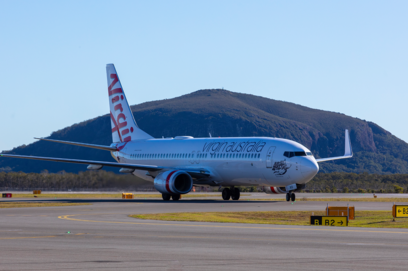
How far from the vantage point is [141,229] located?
20219mm

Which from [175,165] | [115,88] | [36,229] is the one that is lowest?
[36,229]

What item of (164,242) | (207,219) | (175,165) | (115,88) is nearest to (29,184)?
(115,88)

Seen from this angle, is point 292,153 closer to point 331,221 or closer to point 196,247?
point 331,221

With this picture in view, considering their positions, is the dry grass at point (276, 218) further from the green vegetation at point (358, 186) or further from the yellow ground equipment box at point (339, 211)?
the green vegetation at point (358, 186)

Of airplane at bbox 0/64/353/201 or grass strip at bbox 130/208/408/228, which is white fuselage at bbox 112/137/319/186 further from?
grass strip at bbox 130/208/408/228

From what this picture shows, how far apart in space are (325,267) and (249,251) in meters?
2.91

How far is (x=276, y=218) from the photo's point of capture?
2794 cm

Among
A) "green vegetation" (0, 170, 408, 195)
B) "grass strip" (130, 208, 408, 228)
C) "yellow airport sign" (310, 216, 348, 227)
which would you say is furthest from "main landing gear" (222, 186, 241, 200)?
"yellow airport sign" (310, 216, 348, 227)

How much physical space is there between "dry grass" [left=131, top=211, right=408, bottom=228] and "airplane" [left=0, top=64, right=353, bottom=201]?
10.6 meters

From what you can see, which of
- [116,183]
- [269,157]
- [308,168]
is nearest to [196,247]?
[308,168]

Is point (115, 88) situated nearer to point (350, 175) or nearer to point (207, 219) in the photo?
point (207, 219)

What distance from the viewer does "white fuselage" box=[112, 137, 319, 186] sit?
133 ft

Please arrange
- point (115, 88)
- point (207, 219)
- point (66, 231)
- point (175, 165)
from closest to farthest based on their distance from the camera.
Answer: point (66, 231) < point (207, 219) < point (175, 165) < point (115, 88)

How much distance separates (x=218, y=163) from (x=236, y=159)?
1.87 meters
